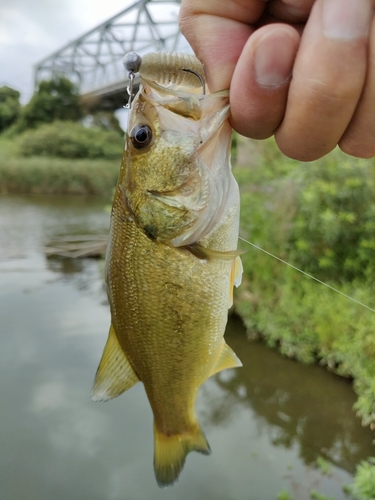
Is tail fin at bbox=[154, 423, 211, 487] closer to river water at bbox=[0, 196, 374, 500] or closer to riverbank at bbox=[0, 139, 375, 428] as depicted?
river water at bbox=[0, 196, 374, 500]

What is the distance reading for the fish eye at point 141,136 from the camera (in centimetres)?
119

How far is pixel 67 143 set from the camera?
22.1m

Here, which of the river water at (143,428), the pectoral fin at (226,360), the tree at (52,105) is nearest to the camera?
the pectoral fin at (226,360)

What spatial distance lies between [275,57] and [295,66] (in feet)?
0.16

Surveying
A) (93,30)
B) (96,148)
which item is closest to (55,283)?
(96,148)

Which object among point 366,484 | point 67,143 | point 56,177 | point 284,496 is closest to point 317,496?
point 284,496

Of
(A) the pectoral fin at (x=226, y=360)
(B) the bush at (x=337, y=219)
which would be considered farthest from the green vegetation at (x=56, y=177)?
(A) the pectoral fin at (x=226, y=360)

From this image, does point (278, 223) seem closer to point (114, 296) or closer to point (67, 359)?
point (67, 359)

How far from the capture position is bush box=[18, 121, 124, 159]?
2144 centimetres

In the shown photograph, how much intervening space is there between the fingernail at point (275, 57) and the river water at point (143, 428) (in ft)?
13.1

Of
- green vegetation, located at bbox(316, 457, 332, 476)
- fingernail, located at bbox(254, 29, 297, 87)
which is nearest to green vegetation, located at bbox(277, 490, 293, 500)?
green vegetation, located at bbox(316, 457, 332, 476)

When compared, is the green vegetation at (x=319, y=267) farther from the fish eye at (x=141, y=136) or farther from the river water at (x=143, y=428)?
the fish eye at (x=141, y=136)

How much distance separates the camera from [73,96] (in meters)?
27.3

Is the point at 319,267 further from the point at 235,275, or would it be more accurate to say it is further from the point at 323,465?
the point at 235,275
